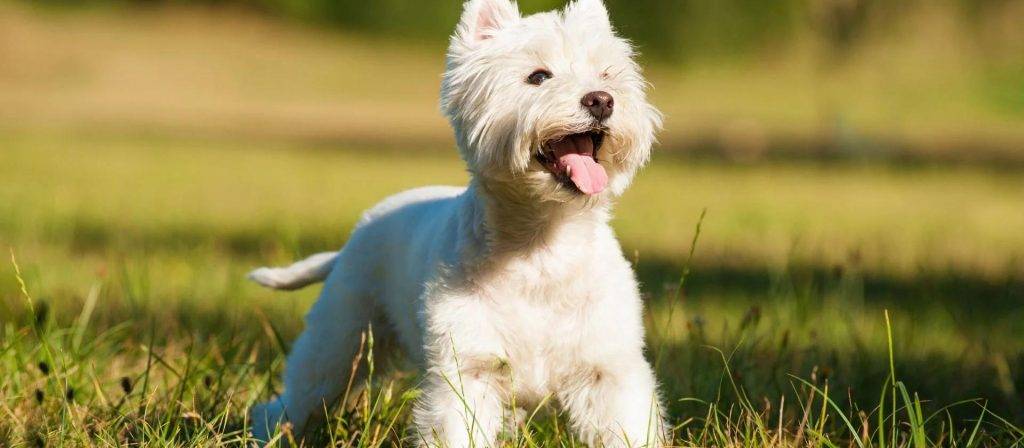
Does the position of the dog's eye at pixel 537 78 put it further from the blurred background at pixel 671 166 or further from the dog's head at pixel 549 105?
the blurred background at pixel 671 166

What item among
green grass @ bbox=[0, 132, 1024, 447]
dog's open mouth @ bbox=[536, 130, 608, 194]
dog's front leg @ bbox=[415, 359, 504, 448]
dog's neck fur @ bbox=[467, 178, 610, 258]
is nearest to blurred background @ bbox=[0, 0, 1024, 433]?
green grass @ bbox=[0, 132, 1024, 447]

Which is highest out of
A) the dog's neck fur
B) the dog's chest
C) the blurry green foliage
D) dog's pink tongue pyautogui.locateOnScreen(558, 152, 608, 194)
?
dog's pink tongue pyautogui.locateOnScreen(558, 152, 608, 194)

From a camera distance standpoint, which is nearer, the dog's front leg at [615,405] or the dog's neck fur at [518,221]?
the dog's front leg at [615,405]

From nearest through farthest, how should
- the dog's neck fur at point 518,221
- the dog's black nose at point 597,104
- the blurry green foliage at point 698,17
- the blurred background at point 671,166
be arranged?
the dog's black nose at point 597,104, the dog's neck fur at point 518,221, the blurred background at point 671,166, the blurry green foliage at point 698,17

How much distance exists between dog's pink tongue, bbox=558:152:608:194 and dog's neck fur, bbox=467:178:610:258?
0.49ft

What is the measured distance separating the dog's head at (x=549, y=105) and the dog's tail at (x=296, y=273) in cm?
121

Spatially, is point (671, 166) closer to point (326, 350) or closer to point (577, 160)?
point (326, 350)

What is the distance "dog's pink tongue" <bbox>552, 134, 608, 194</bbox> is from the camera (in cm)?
377

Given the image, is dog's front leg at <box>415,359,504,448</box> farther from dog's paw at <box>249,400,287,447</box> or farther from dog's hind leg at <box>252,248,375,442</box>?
dog's paw at <box>249,400,287,447</box>

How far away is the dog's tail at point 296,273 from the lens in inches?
198

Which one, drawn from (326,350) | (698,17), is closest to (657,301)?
(326,350)

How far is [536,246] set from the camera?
3.95 metres

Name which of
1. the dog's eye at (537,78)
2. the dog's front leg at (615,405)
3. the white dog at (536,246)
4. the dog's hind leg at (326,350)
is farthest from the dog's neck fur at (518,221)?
the dog's hind leg at (326,350)

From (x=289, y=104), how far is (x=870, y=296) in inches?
884
